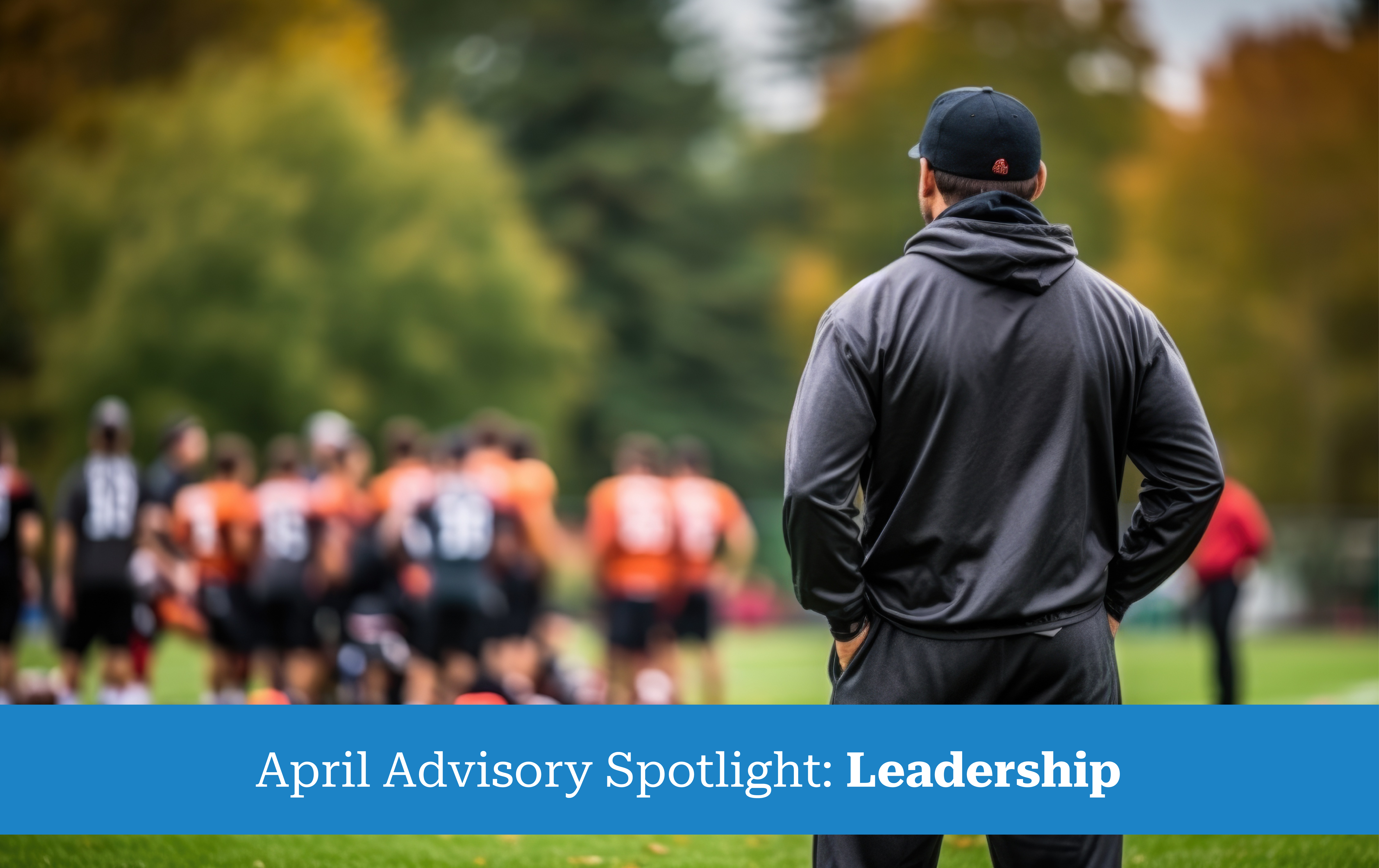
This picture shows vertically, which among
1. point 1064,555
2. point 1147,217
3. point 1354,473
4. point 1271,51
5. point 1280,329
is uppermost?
point 1271,51

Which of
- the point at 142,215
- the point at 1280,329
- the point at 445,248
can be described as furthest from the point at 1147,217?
the point at 142,215

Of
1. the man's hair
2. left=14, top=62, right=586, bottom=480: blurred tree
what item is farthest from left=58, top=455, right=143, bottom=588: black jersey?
left=14, top=62, right=586, bottom=480: blurred tree

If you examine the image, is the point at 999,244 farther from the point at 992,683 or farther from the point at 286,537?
the point at 286,537

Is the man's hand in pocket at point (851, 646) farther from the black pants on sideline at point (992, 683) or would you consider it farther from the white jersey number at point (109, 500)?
the white jersey number at point (109, 500)

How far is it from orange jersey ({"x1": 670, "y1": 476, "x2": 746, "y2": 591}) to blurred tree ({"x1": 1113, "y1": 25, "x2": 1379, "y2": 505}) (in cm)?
1803

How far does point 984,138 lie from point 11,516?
391 inches

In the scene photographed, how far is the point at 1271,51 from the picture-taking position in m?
32.0

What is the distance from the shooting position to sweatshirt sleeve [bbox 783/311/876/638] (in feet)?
10.7

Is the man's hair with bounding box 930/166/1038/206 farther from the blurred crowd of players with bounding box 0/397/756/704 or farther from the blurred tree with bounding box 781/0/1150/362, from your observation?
the blurred tree with bounding box 781/0/1150/362

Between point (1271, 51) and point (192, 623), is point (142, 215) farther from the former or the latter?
point (1271, 51)

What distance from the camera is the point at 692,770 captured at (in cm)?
380

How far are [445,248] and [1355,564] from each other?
19161 millimetres

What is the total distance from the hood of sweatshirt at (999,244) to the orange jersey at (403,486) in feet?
29.4

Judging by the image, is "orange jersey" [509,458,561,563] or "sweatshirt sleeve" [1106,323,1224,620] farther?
"orange jersey" [509,458,561,563]
